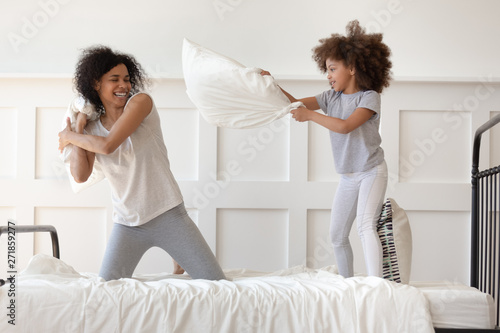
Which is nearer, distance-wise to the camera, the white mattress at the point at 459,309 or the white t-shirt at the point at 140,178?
the white mattress at the point at 459,309

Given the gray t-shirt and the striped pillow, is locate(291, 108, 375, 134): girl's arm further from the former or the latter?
the striped pillow

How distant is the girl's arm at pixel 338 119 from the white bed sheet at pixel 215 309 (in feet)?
1.87

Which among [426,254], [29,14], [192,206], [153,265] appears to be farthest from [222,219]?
[29,14]

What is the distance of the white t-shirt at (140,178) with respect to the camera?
2.21m

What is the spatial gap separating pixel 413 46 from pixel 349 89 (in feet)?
3.09

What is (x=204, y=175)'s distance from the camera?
309 cm

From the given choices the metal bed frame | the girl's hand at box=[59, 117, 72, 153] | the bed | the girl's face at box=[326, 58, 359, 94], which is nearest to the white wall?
the metal bed frame

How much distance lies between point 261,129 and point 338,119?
0.93m

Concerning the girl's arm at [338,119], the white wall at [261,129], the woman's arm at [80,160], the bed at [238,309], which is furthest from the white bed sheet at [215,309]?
the white wall at [261,129]

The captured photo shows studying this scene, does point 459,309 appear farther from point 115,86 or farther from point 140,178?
point 115,86

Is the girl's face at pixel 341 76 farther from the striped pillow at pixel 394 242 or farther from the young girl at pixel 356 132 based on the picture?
the striped pillow at pixel 394 242

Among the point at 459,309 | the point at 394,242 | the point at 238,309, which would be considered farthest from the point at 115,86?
the point at 459,309

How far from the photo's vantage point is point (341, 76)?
91.2 inches

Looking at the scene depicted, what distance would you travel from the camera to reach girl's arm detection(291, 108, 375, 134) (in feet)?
7.23
